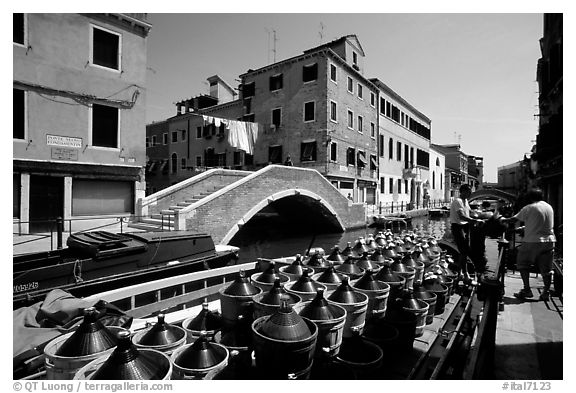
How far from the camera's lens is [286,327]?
7.55ft

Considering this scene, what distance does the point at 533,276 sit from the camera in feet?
18.9

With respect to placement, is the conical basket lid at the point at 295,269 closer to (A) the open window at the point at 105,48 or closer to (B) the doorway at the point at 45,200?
(B) the doorway at the point at 45,200

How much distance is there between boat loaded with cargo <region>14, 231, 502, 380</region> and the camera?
7.45ft

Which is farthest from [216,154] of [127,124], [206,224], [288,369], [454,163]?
[454,163]

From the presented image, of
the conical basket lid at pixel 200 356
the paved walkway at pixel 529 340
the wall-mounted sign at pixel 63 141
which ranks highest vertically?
the wall-mounted sign at pixel 63 141

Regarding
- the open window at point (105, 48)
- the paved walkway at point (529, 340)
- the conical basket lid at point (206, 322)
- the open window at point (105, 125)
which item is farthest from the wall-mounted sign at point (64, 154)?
the paved walkway at point (529, 340)

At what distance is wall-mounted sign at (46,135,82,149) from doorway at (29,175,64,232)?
3.88 feet

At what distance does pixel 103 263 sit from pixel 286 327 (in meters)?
5.26

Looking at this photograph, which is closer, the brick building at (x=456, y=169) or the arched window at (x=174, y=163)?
the arched window at (x=174, y=163)

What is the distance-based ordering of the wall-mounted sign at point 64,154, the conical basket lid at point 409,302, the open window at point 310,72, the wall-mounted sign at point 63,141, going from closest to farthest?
the conical basket lid at point 409,302 → the wall-mounted sign at point 63,141 → the wall-mounted sign at point 64,154 → the open window at point 310,72

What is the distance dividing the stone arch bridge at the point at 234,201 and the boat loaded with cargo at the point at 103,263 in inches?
117

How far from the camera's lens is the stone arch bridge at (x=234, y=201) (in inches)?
462

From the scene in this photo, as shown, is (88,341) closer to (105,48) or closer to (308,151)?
(105,48)

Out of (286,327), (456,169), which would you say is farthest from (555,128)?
(456,169)
